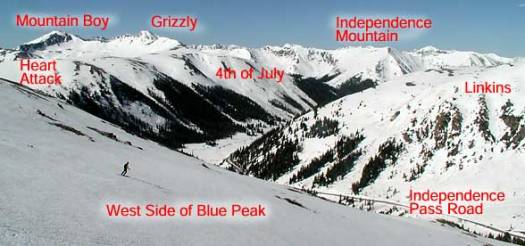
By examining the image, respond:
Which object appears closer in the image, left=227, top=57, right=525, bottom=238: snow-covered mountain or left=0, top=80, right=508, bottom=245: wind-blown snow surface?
left=0, top=80, right=508, bottom=245: wind-blown snow surface

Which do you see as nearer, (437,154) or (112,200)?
(112,200)

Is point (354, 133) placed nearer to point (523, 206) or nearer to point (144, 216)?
point (523, 206)

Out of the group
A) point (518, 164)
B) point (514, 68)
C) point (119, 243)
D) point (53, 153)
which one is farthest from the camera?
point (514, 68)

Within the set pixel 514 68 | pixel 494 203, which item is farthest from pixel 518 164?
pixel 514 68

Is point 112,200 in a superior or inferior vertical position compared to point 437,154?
superior
